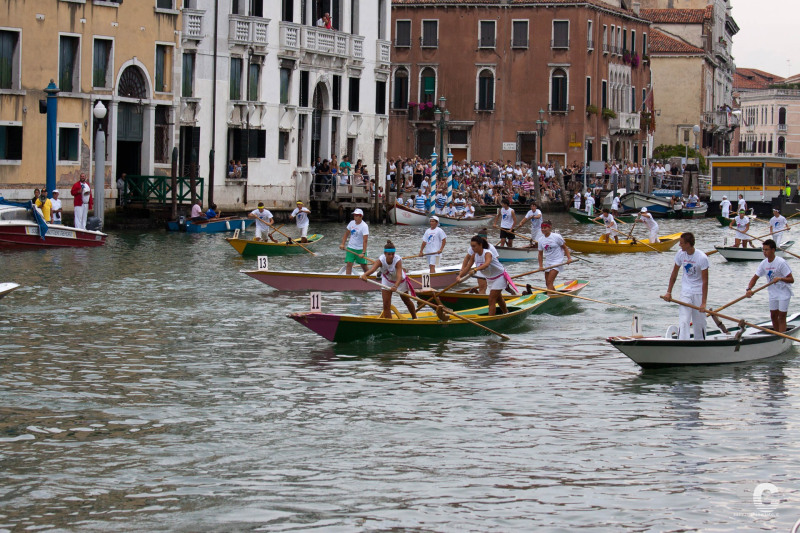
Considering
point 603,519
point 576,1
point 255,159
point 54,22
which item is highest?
point 576,1

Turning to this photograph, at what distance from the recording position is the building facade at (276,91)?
151 ft

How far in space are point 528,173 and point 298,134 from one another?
55.2ft

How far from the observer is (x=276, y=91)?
4891 cm

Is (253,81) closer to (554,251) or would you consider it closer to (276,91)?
(276,91)

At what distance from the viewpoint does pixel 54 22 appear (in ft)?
133

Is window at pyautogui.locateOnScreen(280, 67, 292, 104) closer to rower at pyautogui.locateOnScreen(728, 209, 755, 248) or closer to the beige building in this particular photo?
the beige building

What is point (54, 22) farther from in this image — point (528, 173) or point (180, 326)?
point (528, 173)

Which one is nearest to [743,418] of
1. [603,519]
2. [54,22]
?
[603,519]

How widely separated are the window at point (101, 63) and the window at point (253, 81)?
655 cm

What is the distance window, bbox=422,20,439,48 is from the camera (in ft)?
228

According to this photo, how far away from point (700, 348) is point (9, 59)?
2759 centimetres

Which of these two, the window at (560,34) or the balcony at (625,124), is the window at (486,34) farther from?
the balcony at (625,124)

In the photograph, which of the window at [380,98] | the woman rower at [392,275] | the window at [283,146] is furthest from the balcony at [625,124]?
the woman rower at [392,275]

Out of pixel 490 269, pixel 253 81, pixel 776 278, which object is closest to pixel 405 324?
pixel 490 269
